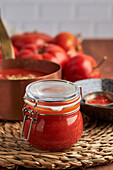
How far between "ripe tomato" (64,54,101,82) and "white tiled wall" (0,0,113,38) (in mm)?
1390

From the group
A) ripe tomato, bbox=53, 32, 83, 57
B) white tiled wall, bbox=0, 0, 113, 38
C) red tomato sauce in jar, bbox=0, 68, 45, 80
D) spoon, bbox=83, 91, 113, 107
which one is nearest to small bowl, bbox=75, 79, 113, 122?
spoon, bbox=83, 91, 113, 107

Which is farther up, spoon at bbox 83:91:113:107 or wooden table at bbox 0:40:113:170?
spoon at bbox 83:91:113:107

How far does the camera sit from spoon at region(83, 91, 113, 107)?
0.74 metres

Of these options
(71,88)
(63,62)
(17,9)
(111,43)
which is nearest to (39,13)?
(17,9)

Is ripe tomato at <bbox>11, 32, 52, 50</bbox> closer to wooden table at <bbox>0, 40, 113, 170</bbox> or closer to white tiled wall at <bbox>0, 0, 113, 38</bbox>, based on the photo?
wooden table at <bbox>0, 40, 113, 170</bbox>

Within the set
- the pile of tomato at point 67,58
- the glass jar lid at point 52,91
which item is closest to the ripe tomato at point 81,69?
the pile of tomato at point 67,58

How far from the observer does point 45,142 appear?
1.81 feet

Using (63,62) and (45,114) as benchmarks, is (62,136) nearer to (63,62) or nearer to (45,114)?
(45,114)

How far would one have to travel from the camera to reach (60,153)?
1.87 feet

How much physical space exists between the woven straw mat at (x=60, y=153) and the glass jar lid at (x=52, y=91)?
0.11 meters

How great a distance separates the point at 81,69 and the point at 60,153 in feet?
1.41

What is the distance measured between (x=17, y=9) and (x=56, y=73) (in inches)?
66.8

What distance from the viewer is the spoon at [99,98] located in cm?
74

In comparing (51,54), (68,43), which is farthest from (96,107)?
(68,43)
